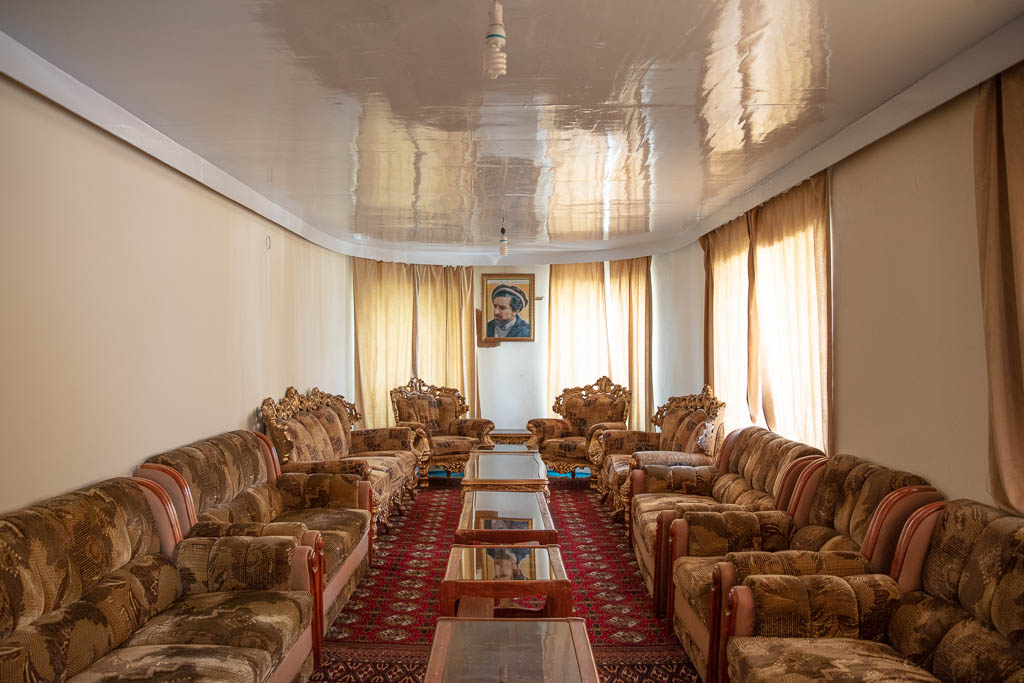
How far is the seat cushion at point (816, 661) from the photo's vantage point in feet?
8.09

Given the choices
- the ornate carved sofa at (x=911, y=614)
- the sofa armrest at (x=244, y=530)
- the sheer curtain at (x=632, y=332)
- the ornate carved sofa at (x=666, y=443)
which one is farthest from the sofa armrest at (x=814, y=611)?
the sheer curtain at (x=632, y=332)

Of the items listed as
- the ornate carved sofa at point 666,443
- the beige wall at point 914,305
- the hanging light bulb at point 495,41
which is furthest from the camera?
the ornate carved sofa at point 666,443

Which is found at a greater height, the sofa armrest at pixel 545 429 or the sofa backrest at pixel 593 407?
the sofa backrest at pixel 593 407

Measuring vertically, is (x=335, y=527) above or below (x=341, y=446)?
below

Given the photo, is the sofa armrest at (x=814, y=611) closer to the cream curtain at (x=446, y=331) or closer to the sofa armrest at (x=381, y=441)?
the sofa armrest at (x=381, y=441)

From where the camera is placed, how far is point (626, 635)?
3984mm

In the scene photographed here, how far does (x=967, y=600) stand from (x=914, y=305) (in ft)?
4.70

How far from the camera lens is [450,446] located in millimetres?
7934

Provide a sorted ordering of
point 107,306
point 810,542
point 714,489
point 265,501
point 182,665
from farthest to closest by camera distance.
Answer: point 714,489 < point 265,501 < point 810,542 < point 107,306 < point 182,665

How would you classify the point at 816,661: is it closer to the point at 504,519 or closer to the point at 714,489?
the point at 504,519

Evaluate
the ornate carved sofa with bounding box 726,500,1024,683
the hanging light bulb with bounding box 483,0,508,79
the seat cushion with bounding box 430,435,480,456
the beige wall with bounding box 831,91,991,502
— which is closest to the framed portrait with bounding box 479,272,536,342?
the seat cushion with bounding box 430,435,480,456

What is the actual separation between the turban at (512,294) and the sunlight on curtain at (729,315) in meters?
3.12

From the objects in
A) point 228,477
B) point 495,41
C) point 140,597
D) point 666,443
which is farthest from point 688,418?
point 495,41

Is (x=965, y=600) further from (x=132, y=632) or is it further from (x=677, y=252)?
(x=677, y=252)
